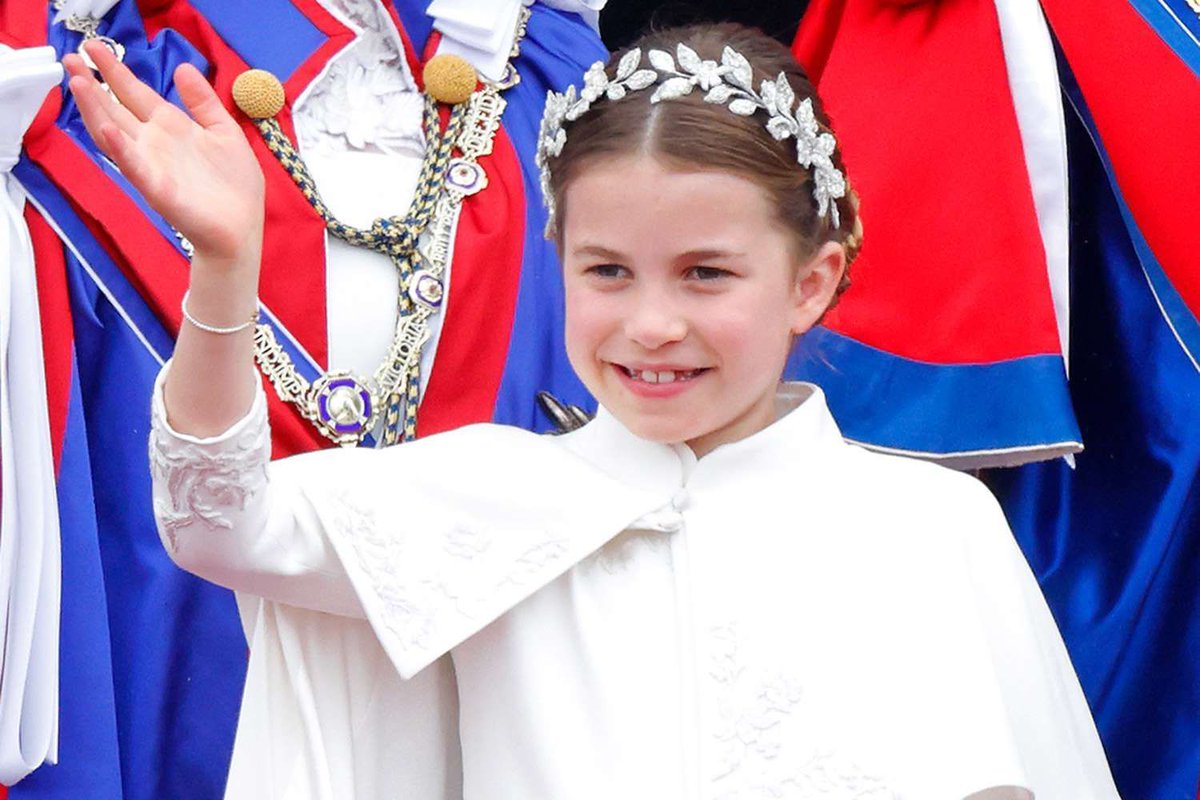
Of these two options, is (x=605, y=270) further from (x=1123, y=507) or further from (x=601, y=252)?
(x=1123, y=507)

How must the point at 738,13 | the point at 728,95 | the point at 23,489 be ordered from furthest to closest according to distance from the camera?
the point at 738,13, the point at 23,489, the point at 728,95

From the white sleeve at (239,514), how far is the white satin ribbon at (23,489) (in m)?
0.46

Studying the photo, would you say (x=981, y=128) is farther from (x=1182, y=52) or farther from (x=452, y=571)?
(x=452, y=571)

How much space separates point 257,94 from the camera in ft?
7.64

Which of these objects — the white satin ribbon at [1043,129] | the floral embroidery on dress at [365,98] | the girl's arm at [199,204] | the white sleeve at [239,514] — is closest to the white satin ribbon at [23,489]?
the floral embroidery on dress at [365,98]

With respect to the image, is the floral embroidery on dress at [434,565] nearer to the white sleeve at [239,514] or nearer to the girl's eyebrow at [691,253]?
the white sleeve at [239,514]

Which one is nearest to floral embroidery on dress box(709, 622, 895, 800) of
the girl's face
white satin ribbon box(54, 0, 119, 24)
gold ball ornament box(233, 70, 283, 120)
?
the girl's face

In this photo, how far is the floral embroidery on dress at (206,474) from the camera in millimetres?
1571

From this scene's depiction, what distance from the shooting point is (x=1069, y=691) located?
183cm

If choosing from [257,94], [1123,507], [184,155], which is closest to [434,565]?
[184,155]

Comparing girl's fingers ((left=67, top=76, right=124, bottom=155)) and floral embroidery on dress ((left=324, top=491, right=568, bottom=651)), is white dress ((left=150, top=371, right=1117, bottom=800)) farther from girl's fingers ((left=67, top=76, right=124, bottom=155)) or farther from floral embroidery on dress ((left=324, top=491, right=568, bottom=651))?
girl's fingers ((left=67, top=76, right=124, bottom=155))

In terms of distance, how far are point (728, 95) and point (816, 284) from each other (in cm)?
19

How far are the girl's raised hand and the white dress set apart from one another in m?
0.15

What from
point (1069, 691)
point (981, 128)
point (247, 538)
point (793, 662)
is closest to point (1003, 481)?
point (981, 128)
